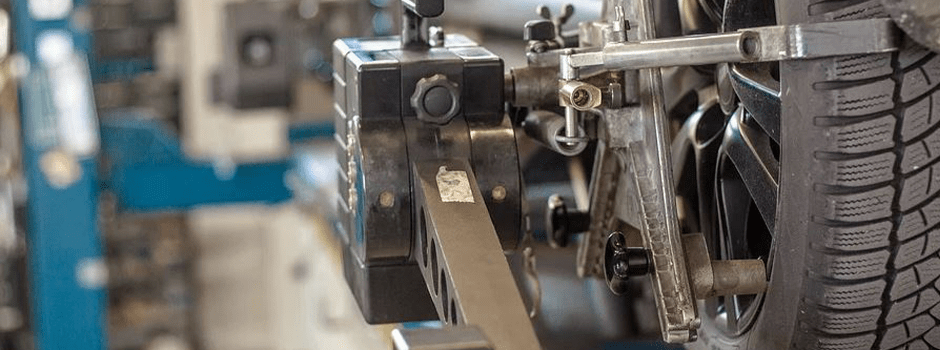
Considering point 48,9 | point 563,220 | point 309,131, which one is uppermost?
point 48,9

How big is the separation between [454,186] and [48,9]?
2089mm

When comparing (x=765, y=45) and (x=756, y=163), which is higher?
(x=765, y=45)

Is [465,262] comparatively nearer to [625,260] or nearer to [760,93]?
[625,260]

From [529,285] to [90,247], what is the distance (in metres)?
1.32

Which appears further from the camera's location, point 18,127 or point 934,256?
point 18,127

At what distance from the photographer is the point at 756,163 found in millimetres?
1207

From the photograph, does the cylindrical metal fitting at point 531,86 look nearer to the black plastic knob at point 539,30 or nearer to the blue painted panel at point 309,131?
the black plastic knob at point 539,30

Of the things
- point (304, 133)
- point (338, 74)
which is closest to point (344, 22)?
point (304, 133)

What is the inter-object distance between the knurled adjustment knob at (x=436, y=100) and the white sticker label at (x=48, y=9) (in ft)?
6.59

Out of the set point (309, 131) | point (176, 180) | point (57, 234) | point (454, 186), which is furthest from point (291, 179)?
point (454, 186)

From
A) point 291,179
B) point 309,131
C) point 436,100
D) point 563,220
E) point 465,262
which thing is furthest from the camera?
point 309,131

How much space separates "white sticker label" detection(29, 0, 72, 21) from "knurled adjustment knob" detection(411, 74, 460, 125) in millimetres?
2008

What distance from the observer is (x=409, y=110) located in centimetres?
127

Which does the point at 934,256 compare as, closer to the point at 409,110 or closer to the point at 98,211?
the point at 409,110
